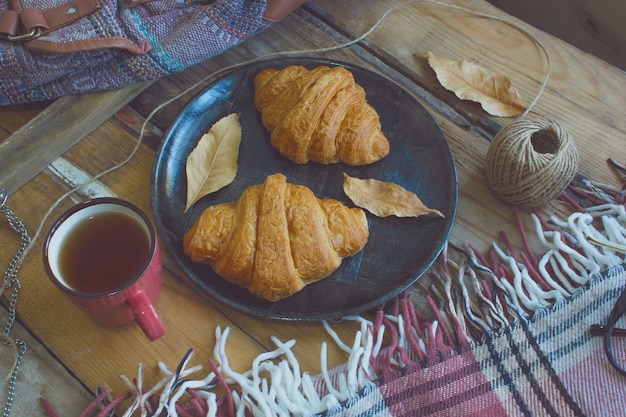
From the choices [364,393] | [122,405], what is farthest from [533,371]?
[122,405]

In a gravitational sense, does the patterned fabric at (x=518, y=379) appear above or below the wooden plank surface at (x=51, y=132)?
below

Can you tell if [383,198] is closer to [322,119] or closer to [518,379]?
[322,119]

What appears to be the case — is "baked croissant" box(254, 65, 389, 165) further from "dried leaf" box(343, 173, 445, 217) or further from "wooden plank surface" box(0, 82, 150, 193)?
"wooden plank surface" box(0, 82, 150, 193)

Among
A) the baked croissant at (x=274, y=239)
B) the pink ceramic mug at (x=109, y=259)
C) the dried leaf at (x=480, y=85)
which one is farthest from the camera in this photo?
the dried leaf at (x=480, y=85)

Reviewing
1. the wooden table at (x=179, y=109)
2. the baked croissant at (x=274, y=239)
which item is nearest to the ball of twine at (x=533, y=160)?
the wooden table at (x=179, y=109)

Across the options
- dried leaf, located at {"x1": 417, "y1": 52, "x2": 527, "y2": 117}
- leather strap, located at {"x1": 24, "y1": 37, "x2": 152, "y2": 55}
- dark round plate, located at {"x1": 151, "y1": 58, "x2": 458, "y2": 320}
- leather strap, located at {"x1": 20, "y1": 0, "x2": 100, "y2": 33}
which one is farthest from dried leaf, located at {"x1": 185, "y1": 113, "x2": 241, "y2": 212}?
dried leaf, located at {"x1": 417, "y1": 52, "x2": 527, "y2": 117}

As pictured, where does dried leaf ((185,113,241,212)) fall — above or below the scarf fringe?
above

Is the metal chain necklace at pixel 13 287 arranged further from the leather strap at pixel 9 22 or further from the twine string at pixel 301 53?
the leather strap at pixel 9 22
